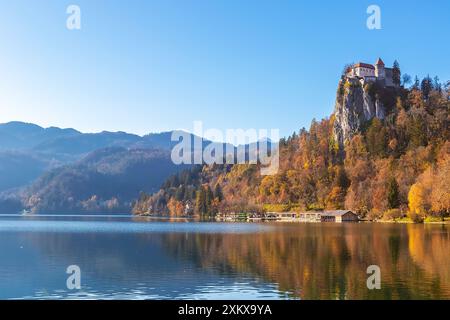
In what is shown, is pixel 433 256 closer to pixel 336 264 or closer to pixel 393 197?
pixel 336 264

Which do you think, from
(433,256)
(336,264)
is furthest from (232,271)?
(433,256)

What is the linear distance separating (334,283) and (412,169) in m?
121

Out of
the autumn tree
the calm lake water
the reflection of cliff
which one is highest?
the autumn tree

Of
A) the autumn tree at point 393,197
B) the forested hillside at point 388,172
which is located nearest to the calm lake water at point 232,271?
the forested hillside at point 388,172

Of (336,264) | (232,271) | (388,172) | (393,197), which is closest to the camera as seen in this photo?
(232,271)

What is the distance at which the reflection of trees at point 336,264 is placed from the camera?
32188 mm

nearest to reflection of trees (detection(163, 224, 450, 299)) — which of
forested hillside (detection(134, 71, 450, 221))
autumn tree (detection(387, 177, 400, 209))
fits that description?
forested hillside (detection(134, 71, 450, 221))

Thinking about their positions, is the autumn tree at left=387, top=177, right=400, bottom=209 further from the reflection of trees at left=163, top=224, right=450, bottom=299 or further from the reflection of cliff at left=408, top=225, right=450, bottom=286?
the reflection of trees at left=163, top=224, right=450, bottom=299

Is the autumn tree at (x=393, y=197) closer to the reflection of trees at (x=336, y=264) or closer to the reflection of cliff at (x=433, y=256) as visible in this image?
the reflection of cliff at (x=433, y=256)

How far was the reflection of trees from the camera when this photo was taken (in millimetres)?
32188

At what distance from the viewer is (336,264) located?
144 feet
